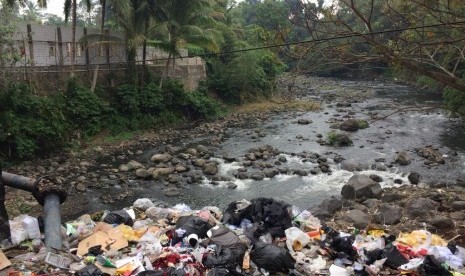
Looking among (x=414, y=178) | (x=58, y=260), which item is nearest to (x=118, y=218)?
(x=58, y=260)

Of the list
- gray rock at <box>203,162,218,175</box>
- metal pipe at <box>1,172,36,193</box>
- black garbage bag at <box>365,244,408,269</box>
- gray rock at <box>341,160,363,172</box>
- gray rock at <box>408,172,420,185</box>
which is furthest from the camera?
gray rock at <box>341,160,363,172</box>

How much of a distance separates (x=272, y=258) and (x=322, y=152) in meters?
11.2

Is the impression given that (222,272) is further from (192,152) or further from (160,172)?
(192,152)

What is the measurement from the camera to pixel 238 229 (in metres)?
6.58

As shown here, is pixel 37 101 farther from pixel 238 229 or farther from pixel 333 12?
pixel 333 12

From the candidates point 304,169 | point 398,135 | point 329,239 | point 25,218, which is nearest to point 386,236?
point 329,239

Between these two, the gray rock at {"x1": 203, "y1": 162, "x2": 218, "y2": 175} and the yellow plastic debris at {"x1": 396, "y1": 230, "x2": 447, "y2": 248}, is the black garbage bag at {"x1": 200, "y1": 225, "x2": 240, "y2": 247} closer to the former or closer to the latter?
the yellow plastic debris at {"x1": 396, "y1": 230, "x2": 447, "y2": 248}

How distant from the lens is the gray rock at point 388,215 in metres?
7.95

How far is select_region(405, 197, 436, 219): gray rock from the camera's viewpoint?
816cm

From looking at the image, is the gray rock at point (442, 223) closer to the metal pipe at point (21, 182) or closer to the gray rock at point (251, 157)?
the metal pipe at point (21, 182)

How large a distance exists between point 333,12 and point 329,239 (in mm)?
3453

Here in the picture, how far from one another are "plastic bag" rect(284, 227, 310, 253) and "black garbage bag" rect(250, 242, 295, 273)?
484 mm

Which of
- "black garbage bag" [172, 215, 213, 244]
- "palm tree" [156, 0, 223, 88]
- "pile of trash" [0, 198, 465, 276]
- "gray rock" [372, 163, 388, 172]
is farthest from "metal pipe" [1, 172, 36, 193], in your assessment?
"palm tree" [156, 0, 223, 88]

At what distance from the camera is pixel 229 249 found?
546cm
